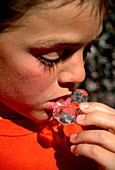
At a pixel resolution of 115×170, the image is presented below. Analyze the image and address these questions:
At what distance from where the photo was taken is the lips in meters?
1.01

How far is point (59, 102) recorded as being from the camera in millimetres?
1049

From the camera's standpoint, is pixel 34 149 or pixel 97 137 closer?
pixel 97 137

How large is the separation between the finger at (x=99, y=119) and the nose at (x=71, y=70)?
0.20 metres

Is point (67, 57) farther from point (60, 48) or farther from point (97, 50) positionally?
point (97, 50)

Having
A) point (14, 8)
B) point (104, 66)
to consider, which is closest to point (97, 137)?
point (14, 8)

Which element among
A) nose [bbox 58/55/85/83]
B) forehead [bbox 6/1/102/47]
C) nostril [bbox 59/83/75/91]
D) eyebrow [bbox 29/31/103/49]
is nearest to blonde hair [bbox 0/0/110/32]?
forehead [bbox 6/1/102/47]

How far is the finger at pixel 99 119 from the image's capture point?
963 millimetres

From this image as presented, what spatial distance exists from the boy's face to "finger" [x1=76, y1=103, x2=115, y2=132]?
0.50 ft

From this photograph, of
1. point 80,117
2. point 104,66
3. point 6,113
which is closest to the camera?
point 80,117

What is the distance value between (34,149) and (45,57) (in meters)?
0.55

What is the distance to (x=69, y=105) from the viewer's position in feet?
3.70

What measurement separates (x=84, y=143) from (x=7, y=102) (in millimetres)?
467

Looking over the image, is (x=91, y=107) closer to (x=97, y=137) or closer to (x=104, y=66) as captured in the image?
(x=97, y=137)

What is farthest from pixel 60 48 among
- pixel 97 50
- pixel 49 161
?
pixel 97 50
